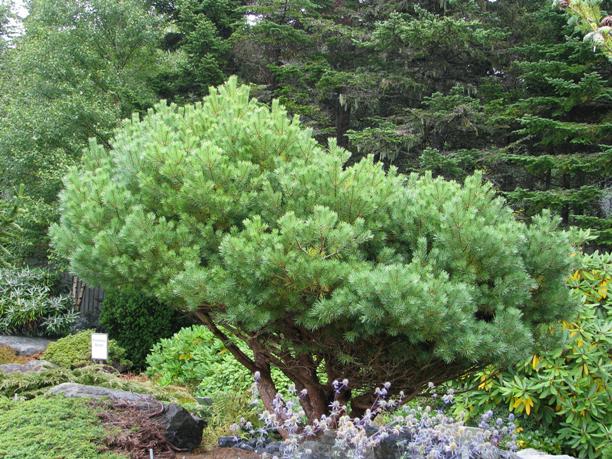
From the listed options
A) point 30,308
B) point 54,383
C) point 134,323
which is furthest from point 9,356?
point 54,383

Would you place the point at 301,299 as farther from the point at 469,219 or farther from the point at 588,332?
the point at 588,332

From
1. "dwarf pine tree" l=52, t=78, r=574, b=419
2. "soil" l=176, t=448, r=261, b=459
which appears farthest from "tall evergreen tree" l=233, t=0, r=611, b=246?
"soil" l=176, t=448, r=261, b=459

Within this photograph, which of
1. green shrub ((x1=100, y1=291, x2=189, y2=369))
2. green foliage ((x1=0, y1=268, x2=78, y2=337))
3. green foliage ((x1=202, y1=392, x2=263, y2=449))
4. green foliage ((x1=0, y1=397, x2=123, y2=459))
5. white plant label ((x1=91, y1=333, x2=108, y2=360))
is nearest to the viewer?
green foliage ((x1=0, y1=397, x2=123, y2=459))

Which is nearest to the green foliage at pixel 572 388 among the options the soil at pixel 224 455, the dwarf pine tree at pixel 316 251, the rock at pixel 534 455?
the rock at pixel 534 455

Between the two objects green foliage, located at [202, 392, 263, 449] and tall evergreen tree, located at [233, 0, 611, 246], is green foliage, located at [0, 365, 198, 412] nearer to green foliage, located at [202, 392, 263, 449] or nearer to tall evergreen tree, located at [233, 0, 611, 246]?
green foliage, located at [202, 392, 263, 449]

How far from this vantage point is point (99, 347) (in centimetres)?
629

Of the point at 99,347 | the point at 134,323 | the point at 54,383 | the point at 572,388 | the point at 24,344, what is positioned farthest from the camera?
the point at 24,344

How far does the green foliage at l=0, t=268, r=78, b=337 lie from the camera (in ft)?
35.0

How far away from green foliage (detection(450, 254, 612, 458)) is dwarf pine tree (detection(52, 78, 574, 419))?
1.09 meters

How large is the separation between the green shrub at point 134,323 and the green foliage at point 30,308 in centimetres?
221

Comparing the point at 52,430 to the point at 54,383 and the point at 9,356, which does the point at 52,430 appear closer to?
the point at 54,383

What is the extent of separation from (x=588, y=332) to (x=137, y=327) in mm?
6249

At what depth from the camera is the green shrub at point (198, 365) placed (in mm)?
7176

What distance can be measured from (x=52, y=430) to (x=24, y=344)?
6.63 meters
